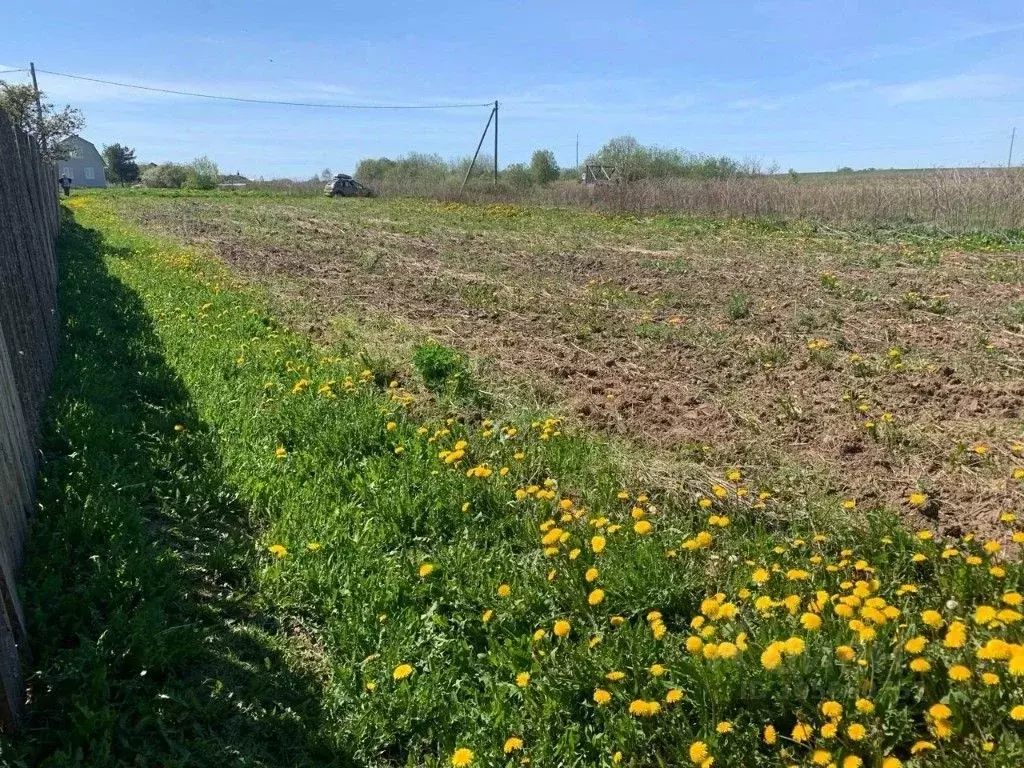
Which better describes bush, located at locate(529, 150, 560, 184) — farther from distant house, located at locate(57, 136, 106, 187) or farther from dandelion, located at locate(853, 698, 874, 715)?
distant house, located at locate(57, 136, 106, 187)

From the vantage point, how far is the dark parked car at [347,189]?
44250 mm

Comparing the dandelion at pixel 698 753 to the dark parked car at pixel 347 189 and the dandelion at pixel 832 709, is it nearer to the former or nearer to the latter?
the dandelion at pixel 832 709

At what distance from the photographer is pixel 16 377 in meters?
4.40

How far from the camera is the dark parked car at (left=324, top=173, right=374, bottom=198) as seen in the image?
145 feet

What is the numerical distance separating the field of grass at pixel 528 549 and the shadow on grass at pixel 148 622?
1 cm

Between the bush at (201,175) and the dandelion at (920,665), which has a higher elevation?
the bush at (201,175)

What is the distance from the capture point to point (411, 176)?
48.6 m

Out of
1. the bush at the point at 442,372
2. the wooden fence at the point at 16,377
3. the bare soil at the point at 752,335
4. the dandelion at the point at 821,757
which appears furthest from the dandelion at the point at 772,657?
the bush at the point at 442,372

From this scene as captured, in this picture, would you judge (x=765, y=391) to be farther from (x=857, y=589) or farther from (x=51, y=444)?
(x=51, y=444)

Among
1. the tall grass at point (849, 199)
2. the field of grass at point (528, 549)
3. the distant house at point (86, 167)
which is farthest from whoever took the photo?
the distant house at point (86, 167)

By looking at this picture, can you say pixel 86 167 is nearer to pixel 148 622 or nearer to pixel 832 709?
pixel 148 622

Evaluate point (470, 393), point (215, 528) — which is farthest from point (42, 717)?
point (470, 393)

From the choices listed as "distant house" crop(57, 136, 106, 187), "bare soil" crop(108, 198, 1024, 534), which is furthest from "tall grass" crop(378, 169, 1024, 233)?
"distant house" crop(57, 136, 106, 187)

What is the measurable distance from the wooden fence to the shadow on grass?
5.0 inches
